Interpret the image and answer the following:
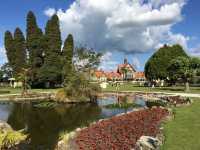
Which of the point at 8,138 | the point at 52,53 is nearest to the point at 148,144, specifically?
the point at 8,138

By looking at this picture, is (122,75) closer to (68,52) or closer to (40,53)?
(68,52)

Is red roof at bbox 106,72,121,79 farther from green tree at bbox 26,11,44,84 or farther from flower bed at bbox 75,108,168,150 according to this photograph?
flower bed at bbox 75,108,168,150

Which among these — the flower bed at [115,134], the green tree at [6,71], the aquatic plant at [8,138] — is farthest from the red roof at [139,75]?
the aquatic plant at [8,138]

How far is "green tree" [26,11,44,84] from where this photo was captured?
81.1m

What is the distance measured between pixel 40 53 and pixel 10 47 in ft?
25.9

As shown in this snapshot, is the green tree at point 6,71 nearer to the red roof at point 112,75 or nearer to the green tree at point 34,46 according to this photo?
the green tree at point 34,46

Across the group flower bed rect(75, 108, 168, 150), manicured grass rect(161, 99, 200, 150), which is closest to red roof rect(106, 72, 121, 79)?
flower bed rect(75, 108, 168, 150)

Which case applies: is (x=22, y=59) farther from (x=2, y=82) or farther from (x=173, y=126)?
(x=173, y=126)

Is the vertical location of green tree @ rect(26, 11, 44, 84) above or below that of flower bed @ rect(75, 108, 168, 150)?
above

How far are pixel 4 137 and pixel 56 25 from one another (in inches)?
2808

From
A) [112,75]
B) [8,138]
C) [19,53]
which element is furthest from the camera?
[112,75]

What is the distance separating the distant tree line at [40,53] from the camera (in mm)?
80438

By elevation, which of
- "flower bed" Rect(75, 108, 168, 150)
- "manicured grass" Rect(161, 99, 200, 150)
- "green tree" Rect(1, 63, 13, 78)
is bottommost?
"flower bed" Rect(75, 108, 168, 150)

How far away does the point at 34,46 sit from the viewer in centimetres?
8162
